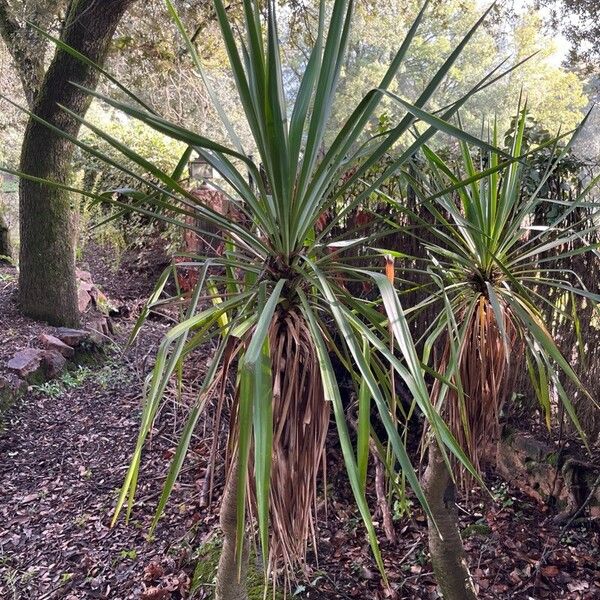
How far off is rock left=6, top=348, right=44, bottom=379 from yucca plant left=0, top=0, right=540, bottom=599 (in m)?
2.64

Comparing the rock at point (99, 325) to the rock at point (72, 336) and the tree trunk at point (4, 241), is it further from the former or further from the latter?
the tree trunk at point (4, 241)

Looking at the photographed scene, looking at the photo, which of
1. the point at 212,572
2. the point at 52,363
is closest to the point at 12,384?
the point at 52,363

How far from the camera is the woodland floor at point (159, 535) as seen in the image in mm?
2023

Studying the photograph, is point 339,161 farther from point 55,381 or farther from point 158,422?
Result: point 55,381

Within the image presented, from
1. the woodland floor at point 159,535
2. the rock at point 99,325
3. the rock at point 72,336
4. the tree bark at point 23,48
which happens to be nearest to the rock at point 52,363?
the rock at point 72,336

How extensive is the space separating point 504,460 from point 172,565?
5.60 ft

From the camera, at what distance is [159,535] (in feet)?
7.56

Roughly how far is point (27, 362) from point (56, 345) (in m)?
0.31

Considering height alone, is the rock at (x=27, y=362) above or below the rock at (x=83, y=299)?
below

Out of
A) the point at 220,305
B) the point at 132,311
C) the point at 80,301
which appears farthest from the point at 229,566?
the point at 132,311

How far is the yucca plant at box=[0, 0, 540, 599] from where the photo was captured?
2.66ft

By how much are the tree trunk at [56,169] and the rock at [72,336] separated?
0.18 meters

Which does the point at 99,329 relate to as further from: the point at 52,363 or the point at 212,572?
the point at 212,572

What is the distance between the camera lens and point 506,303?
1.50 m
